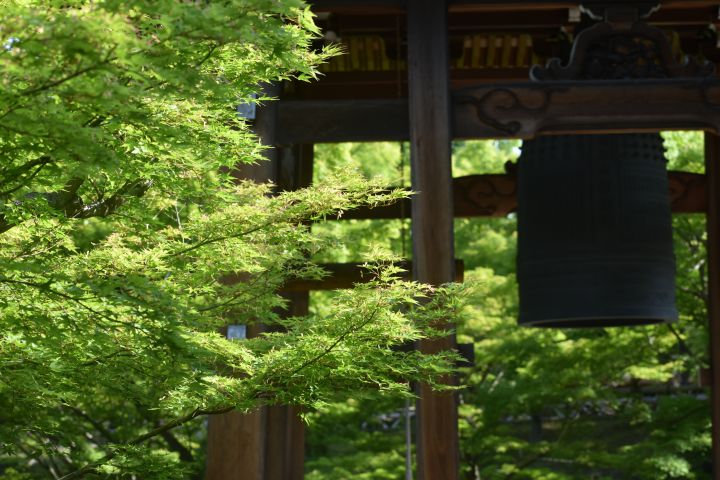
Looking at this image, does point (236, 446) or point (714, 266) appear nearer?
point (236, 446)

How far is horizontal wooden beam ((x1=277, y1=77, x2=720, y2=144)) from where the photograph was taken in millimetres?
6664

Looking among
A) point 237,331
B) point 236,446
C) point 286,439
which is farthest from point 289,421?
point 237,331

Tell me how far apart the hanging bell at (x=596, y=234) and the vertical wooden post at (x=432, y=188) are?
3.19 ft

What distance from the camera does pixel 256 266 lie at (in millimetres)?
4953

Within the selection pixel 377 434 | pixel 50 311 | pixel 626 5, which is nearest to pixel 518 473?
pixel 377 434

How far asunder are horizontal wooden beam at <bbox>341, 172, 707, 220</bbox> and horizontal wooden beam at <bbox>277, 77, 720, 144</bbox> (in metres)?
2.94

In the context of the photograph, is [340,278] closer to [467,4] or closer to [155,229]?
[467,4]

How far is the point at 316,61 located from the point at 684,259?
11.0 meters

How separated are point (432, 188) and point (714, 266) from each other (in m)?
4.14

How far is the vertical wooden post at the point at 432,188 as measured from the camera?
6277 mm

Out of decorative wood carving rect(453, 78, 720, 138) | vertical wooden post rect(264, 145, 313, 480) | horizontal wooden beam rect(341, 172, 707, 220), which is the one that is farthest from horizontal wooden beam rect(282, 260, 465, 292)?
decorative wood carving rect(453, 78, 720, 138)

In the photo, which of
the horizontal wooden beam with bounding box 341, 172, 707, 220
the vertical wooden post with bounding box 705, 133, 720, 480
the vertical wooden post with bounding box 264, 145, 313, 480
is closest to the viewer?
the vertical wooden post with bounding box 264, 145, 313, 480

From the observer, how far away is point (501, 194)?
9.69 metres

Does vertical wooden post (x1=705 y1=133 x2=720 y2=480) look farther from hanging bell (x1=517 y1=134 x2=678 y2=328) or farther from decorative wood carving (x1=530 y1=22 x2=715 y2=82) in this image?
decorative wood carving (x1=530 y1=22 x2=715 y2=82)
